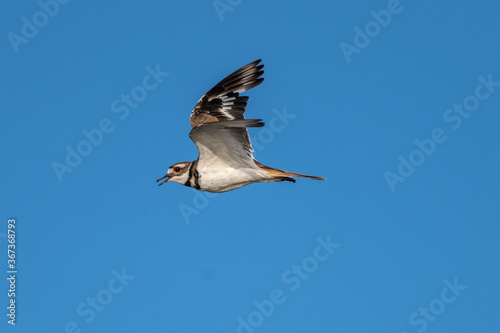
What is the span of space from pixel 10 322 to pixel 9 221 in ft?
9.07

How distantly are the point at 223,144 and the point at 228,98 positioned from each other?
135 centimetres

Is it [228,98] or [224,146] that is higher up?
[228,98]

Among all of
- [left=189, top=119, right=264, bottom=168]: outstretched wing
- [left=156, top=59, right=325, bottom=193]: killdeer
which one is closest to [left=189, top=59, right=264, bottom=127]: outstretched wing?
→ [left=156, top=59, right=325, bottom=193]: killdeer

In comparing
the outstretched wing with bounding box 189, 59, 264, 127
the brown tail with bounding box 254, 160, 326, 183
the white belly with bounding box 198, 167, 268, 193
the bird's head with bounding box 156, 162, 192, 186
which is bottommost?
Answer: the brown tail with bounding box 254, 160, 326, 183

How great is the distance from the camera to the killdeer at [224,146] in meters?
17.9

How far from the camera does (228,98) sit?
1897cm

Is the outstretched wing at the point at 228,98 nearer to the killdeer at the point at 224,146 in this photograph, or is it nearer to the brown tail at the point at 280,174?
the killdeer at the point at 224,146

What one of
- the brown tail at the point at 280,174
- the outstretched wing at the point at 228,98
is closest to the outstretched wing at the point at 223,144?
the brown tail at the point at 280,174

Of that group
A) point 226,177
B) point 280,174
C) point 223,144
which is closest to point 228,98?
point 223,144

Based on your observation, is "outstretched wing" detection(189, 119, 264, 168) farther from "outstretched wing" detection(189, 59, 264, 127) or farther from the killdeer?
"outstretched wing" detection(189, 59, 264, 127)

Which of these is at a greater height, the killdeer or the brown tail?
the killdeer

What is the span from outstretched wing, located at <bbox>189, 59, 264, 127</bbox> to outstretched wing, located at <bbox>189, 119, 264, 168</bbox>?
77cm

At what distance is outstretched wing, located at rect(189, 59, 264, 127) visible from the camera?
61.7 ft

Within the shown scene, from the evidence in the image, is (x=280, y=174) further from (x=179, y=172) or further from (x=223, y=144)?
(x=179, y=172)
